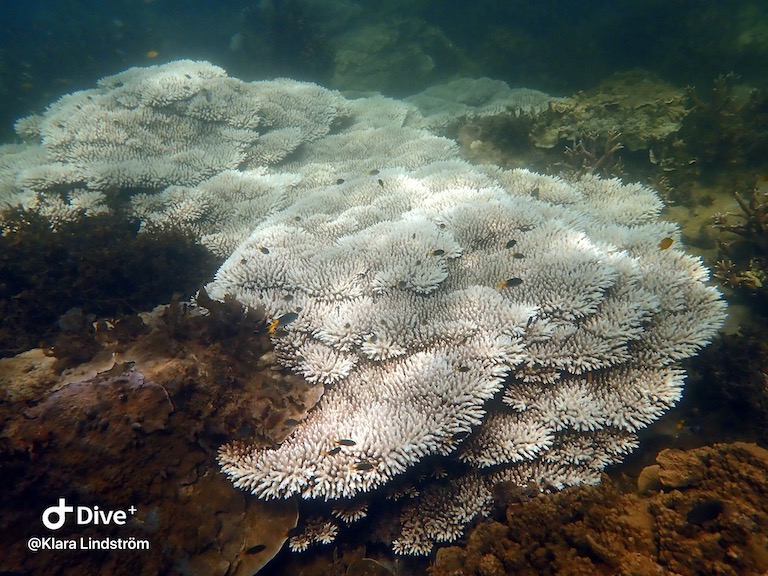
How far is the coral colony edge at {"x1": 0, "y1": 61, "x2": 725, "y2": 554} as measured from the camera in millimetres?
3045

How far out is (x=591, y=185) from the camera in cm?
585

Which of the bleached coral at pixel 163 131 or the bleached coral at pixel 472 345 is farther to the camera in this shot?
the bleached coral at pixel 163 131

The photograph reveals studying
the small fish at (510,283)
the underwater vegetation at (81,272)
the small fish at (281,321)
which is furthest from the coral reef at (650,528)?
the underwater vegetation at (81,272)

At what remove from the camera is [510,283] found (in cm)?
371

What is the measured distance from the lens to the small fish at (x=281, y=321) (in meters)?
3.55

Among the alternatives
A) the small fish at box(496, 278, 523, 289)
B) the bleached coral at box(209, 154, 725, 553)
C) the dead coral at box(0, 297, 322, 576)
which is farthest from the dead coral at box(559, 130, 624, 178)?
the dead coral at box(0, 297, 322, 576)

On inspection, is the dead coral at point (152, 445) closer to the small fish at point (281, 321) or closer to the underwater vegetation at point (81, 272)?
the small fish at point (281, 321)

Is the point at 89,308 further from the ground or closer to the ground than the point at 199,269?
closer to the ground

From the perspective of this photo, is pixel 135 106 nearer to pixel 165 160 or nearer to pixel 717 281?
pixel 165 160

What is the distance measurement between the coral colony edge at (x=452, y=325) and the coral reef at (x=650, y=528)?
0.46m

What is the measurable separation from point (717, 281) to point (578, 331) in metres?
2.73

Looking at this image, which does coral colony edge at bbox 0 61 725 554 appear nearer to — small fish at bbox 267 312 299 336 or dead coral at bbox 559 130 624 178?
small fish at bbox 267 312 299 336

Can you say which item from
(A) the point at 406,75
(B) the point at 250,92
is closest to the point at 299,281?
(B) the point at 250,92

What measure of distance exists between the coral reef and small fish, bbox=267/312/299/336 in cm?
226
